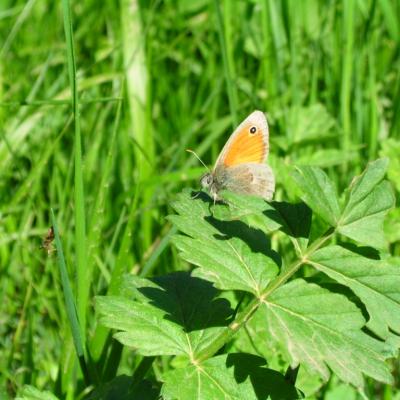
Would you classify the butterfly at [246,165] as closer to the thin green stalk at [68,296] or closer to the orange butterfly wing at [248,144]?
the orange butterfly wing at [248,144]

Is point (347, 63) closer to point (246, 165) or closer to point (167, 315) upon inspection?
point (246, 165)

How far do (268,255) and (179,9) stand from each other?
2662mm

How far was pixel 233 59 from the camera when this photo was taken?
351 cm

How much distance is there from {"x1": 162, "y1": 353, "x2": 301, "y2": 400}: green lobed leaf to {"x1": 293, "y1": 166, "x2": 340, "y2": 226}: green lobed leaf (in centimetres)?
28

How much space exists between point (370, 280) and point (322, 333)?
0.13m

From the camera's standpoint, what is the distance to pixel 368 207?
1.45 meters

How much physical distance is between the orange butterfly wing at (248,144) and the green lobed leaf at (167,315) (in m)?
0.42

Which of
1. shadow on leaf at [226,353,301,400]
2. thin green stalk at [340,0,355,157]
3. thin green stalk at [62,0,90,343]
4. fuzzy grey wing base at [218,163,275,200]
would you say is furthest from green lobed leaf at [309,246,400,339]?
thin green stalk at [340,0,355,157]

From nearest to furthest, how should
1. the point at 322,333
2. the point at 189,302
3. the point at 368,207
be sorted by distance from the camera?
the point at 322,333 → the point at 368,207 → the point at 189,302

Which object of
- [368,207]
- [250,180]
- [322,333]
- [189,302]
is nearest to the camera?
[322,333]

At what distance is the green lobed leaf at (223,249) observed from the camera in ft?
4.61

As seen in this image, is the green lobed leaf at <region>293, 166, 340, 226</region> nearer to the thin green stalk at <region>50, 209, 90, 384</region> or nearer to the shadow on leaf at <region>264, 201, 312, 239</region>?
the shadow on leaf at <region>264, 201, 312, 239</region>

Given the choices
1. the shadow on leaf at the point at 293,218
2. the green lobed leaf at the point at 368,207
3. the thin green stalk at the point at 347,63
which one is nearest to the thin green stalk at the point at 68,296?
the shadow on leaf at the point at 293,218

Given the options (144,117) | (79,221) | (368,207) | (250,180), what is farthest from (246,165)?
(144,117)
